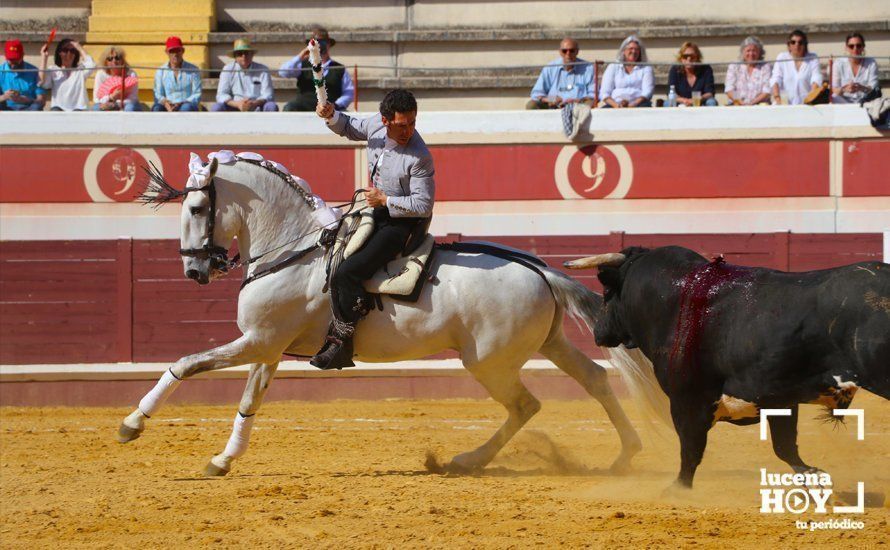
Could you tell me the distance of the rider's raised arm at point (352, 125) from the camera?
6988mm

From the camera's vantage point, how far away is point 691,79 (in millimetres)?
12844

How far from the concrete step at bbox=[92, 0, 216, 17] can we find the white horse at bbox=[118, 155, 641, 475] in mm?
9329

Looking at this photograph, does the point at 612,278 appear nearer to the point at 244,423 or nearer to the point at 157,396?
the point at 244,423

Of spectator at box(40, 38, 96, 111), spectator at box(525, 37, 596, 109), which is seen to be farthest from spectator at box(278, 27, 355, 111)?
spectator at box(40, 38, 96, 111)

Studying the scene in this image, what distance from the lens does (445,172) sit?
12578 mm

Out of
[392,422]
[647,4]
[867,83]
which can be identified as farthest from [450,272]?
[647,4]

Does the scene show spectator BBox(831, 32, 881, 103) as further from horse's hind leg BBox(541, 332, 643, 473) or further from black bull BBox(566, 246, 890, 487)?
black bull BBox(566, 246, 890, 487)

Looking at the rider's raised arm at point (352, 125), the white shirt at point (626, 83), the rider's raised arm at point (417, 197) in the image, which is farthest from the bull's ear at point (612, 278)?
the white shirt at point (626, 83)

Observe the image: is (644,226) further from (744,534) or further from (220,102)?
(744,534)

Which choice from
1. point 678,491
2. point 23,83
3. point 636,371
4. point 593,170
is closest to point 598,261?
point 636,371

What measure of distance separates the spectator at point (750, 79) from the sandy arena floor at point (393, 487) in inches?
150

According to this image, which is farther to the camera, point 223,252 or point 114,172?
point 114,172

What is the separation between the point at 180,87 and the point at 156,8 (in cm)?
338

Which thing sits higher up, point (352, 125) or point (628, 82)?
point (628, 82)
